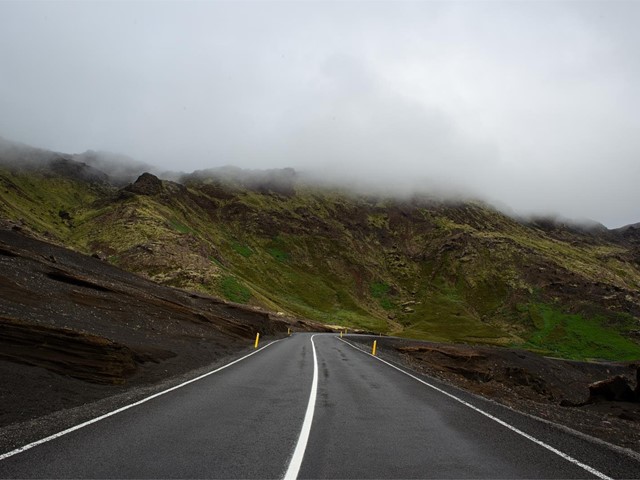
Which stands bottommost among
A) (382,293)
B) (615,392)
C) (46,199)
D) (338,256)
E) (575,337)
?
(575,337)

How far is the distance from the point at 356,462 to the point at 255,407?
14.4 feet

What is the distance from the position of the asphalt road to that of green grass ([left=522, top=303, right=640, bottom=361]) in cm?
10009

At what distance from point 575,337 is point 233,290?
9407 cm

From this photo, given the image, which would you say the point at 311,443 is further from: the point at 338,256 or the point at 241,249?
the point at 338,256

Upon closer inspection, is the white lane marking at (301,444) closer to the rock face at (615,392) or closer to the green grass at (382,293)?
the rock face at (615,392)

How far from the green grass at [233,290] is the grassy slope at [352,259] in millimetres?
284

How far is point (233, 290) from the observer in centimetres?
7781

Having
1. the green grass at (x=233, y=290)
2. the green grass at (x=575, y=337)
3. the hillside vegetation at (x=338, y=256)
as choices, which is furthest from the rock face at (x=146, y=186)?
the green grass at (x=575, y=337)

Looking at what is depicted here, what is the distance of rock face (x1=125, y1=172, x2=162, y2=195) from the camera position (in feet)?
355

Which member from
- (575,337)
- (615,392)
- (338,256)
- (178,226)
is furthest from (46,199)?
(575,337)

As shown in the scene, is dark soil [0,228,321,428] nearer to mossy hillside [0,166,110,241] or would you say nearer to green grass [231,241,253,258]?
mossy hillside [0,166,110,241]

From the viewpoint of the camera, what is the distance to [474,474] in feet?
20.0

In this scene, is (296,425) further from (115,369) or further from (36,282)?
(36,282)

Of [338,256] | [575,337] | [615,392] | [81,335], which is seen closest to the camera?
[81,335]
